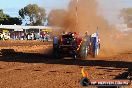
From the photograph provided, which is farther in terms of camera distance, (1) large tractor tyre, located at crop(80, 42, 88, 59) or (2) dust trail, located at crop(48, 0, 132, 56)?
(2) dust trail, located at crop(48, 0, 132, 56)

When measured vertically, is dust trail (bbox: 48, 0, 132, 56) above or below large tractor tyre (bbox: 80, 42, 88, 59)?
Answer: above

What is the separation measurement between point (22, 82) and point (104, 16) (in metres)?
26.1

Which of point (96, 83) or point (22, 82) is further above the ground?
point (96, 83)

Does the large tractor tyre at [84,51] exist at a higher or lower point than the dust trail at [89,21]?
lower

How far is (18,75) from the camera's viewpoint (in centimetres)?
1498

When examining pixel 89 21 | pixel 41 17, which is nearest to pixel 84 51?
pixel 89 21

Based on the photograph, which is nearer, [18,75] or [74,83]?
[74,83]

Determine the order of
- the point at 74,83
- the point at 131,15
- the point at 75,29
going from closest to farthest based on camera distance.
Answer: the point at 74,83, the point at 75,29, the point at 131,15

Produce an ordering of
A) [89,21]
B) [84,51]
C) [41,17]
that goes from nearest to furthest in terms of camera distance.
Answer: [84,51], [89,21], [41,17]

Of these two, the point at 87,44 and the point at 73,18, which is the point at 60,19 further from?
the point at 87,44

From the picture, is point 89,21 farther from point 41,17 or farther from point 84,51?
point 41,17

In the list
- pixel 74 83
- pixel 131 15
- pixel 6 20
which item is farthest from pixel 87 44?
pixel 6 20

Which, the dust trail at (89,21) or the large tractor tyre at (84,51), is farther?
the dust trail at (89,21)

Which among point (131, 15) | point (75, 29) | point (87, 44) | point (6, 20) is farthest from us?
point (6, 20)
